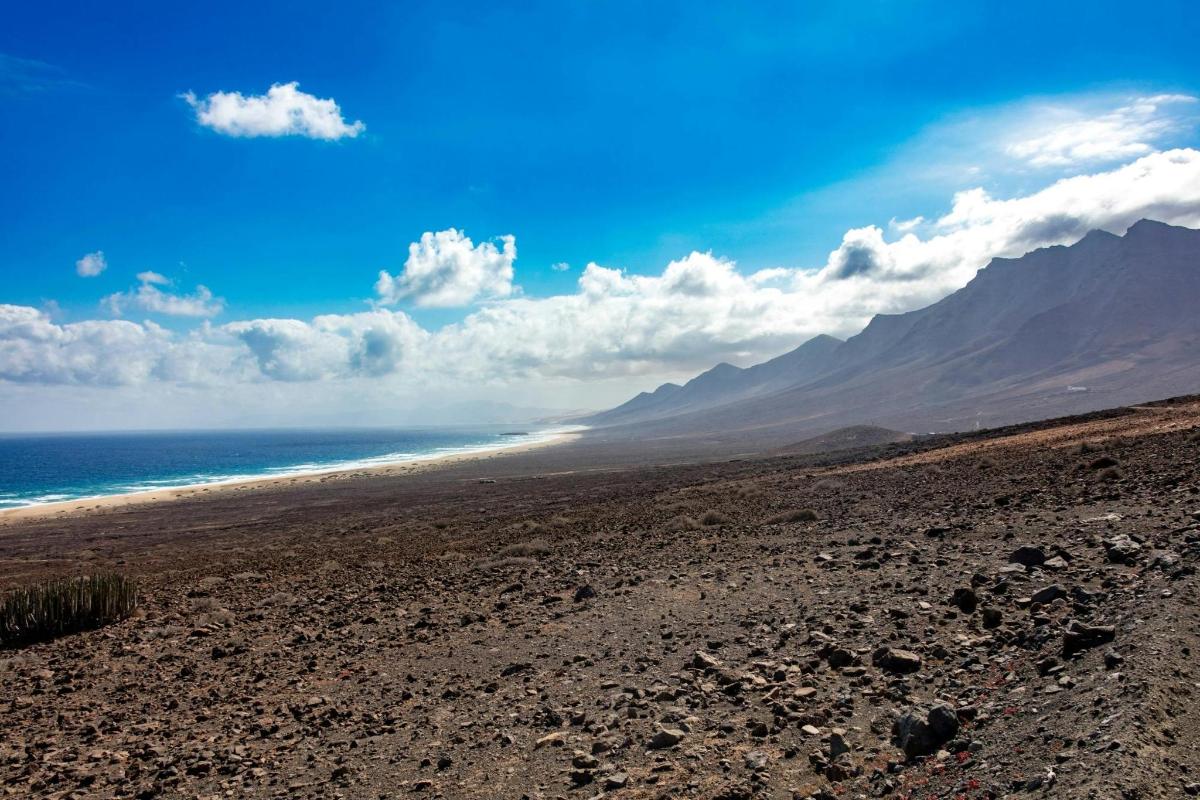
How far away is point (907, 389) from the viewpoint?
583ft

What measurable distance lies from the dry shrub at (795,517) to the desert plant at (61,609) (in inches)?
578

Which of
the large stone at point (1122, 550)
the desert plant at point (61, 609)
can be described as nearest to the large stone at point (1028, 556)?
the large stone at point (1122, 550)

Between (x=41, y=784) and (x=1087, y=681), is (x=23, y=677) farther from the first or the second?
(x=1087, y=681)

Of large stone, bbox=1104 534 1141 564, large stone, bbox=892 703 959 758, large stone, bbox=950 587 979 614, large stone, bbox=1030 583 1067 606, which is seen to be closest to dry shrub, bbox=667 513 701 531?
large stone, bbox=950 587 979 614

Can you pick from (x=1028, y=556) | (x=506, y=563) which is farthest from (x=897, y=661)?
(x=506, y=563)

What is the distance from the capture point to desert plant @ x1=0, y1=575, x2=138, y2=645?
11633mm

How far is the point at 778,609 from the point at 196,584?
1440 centimetres

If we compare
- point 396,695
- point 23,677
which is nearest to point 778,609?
point 396,695

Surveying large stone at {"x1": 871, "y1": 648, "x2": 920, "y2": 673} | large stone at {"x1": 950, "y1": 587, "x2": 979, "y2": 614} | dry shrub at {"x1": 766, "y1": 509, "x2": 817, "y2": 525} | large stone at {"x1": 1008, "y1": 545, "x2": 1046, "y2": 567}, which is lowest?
dry shrub at {"x1": 766, "y1": 509, "x2": 817, "y2": 525}

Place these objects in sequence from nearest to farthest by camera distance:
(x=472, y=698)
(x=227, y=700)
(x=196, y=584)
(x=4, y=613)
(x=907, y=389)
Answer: (x=472, y=698) < (x=227, y=700) < (x=4, y=613) < (x=196, y=584) < (x=907, y=389)

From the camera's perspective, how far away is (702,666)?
754cm

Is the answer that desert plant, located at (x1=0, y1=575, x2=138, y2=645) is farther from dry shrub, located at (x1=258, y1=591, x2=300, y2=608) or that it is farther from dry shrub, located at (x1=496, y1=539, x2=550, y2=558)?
dry shrub, located at (x1=496, y1=539, x2=550, y2=558)

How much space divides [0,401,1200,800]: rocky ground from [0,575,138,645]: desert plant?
738 mm

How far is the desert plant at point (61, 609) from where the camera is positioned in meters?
11.6
